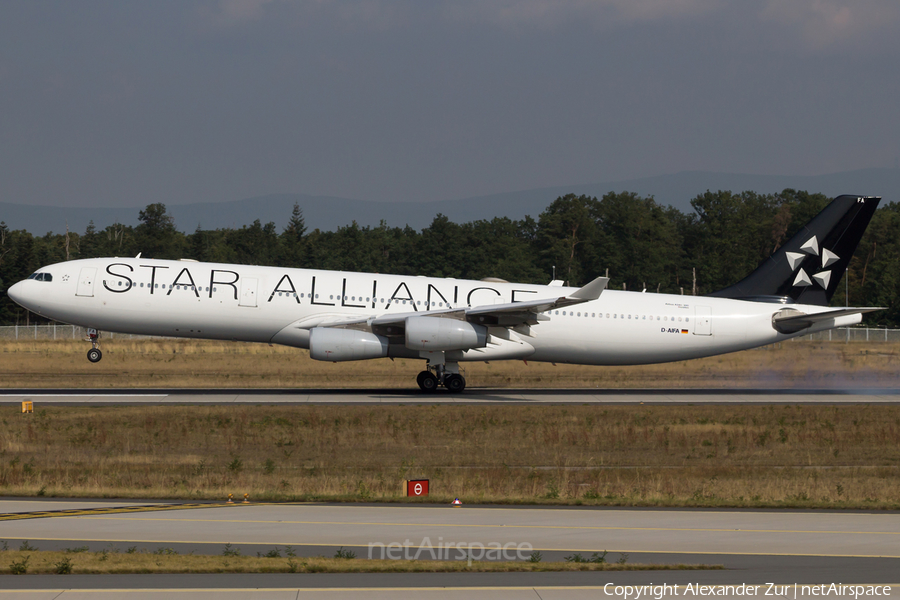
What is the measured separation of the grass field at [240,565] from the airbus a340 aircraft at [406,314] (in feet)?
66.5

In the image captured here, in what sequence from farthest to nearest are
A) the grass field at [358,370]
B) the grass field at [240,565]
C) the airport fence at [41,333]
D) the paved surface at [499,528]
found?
the airport fence at [41,333] < the grass field at [358,370] < the paved surface at [499,528] < the grass field at [240,565]

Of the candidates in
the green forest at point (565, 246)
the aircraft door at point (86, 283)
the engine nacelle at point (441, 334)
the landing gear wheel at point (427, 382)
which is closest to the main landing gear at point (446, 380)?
the landing gear wheel at point (427, 382)

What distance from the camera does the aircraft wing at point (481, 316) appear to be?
33.3 m

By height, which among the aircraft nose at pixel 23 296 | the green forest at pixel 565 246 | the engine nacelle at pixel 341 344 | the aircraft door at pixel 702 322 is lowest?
the engine nacelle at pixel 341 344

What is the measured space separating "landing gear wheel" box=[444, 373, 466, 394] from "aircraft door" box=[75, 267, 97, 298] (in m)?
13.8

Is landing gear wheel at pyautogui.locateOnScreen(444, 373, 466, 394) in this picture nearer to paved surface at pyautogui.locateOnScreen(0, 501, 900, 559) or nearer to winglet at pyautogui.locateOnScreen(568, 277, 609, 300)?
winglet at pyautogui.locateOnScreen(568, 277, 609, 300)

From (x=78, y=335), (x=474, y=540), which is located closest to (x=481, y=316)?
(x=474, y=540)

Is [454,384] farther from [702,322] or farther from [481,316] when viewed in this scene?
[702,322]

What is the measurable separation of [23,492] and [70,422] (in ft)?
29.5

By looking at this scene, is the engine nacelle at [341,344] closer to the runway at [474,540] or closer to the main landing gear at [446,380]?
the main landing gear at [446,380]

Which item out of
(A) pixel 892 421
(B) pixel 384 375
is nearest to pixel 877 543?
(A) pixel 892 421

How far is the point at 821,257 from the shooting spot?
125 feet

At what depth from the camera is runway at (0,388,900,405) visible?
31.5 m

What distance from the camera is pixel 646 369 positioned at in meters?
49.6
